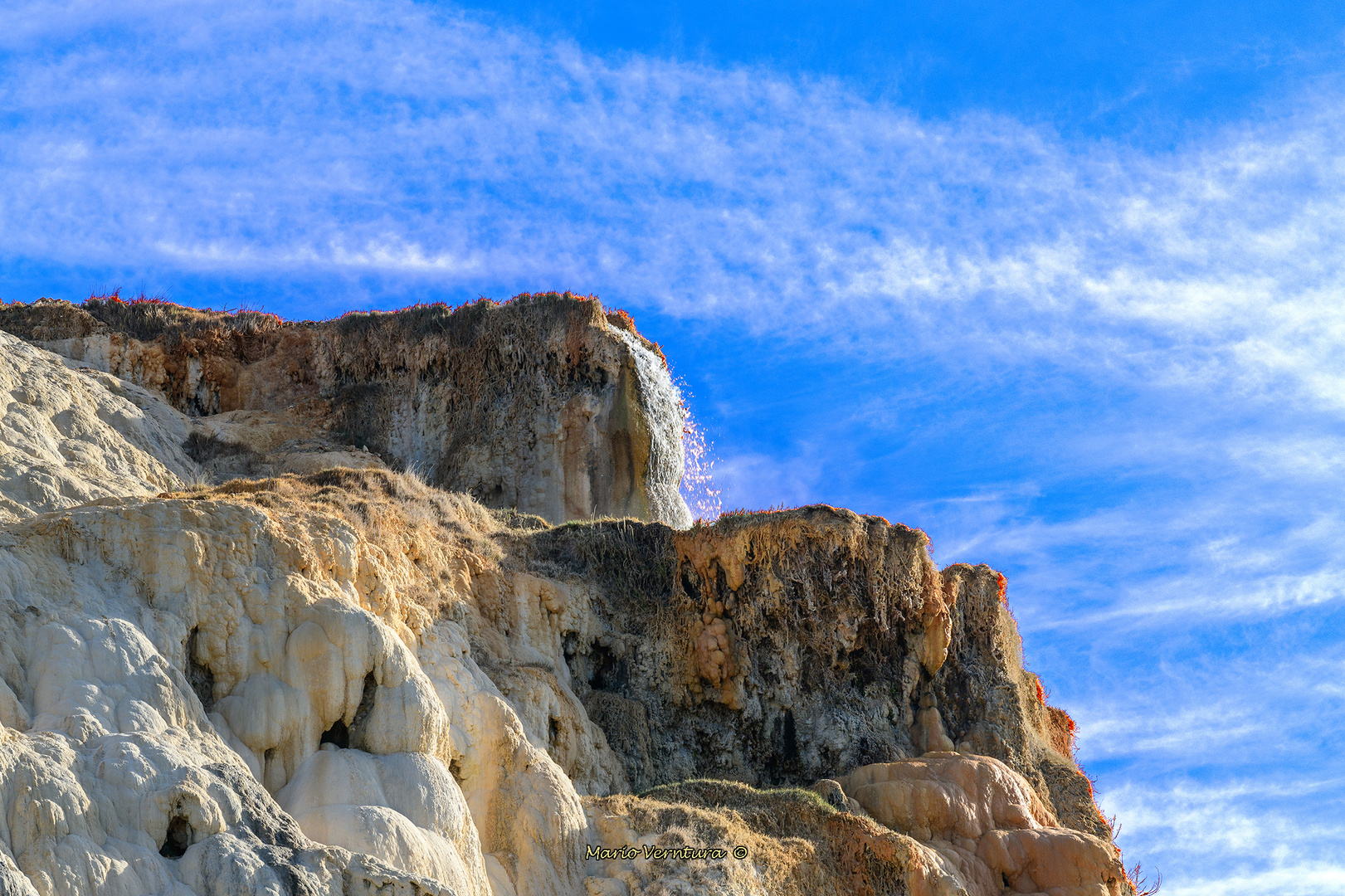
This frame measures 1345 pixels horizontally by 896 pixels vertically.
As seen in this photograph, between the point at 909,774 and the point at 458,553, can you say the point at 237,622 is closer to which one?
the point at 458,553

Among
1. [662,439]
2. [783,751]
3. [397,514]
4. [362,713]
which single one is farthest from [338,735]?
[662,439]

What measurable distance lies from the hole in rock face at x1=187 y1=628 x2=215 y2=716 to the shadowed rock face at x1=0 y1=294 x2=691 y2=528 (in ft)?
61.3

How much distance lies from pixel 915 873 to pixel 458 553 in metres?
8.72

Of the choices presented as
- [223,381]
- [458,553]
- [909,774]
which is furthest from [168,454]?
[909,774]

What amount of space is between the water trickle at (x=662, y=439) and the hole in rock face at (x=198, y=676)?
20.2 metres

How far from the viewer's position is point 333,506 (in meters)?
19.7

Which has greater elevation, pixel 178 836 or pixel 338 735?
pixel 338 735

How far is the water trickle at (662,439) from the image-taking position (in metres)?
35.4

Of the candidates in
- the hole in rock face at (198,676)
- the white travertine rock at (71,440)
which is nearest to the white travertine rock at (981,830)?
the hole in rock face at (198,676)

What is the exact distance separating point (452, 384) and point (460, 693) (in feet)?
63.4

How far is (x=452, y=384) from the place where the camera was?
121 ft

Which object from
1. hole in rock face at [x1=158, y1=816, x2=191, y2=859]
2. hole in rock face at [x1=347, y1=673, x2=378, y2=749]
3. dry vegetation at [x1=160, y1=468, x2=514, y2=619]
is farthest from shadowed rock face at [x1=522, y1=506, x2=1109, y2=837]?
hole in rock face at [x1=158, y1=816, x2=191, y2=859]

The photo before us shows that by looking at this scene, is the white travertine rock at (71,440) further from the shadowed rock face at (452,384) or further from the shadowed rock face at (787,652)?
the shadowed rock face at (787,652)

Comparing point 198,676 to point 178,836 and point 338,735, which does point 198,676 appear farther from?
point 178,836
